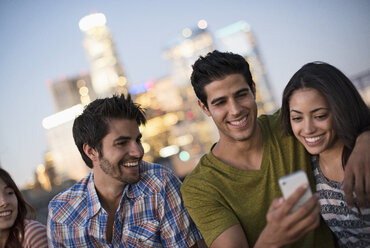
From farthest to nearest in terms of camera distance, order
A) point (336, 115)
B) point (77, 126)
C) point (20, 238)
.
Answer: point (77, 126), point (20, 238), point (336, 115)

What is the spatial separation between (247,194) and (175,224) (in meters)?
0.60

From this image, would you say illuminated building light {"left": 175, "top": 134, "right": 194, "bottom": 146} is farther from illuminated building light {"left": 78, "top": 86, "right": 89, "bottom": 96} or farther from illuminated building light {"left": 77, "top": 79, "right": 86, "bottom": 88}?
illuminated building light {"left": 77, "top": 79, "right": 86, "bottom": 88}

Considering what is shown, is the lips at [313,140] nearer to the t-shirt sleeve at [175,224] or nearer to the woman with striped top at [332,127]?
the woman with striped top at [332,127]

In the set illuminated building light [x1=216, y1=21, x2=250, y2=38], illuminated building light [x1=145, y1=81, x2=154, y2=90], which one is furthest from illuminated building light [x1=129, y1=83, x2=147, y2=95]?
illuminated building light [x1=216, y1=21, x2=250, y2=38]

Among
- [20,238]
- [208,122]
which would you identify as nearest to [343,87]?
[20,238]

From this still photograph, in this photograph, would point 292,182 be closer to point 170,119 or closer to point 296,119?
point 296,119

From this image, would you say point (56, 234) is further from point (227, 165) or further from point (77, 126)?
point (227, 165)

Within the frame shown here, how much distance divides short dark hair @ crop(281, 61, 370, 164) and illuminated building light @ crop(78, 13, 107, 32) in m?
125

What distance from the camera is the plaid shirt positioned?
251cm

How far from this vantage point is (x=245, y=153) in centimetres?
244

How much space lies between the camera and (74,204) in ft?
8.79

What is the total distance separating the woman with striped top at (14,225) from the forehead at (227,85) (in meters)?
1.73

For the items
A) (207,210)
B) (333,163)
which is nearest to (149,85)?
(207,210)

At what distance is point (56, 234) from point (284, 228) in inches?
70.9
